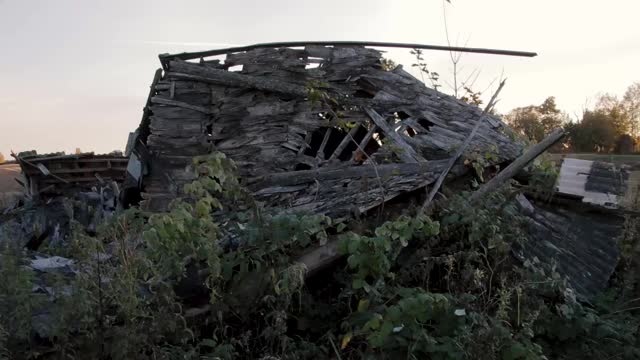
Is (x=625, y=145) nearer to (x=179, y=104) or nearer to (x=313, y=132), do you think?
(x=313, y=132)

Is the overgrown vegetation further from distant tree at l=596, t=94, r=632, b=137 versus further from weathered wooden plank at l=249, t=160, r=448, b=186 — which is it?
distant tree at l=596, t=94, r=632, b=137

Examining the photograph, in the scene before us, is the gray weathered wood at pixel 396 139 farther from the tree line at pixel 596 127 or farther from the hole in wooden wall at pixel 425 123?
the tree line at pixel 596 127

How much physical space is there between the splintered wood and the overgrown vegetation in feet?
7.77

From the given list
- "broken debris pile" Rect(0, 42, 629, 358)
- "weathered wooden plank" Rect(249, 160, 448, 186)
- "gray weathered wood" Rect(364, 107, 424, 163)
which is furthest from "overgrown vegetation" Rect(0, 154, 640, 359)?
"gray weathered wood" Rect(364, 107, 424, 163)

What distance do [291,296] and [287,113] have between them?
3.76 m

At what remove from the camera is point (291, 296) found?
12.5ft

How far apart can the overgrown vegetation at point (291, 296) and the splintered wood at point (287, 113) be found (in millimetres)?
2367

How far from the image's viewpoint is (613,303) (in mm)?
4426

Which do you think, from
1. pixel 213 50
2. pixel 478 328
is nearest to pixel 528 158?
pixel 478 328

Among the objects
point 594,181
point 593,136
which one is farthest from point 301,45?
point 593,136

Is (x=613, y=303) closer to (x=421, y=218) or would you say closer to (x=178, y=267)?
(x=421, y=218)

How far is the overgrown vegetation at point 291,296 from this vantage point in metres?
3.05

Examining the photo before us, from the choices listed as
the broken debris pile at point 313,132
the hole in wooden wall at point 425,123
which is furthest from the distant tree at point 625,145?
the hole in wooden wall at point 425,123

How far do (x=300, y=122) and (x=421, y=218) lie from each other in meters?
3.41
